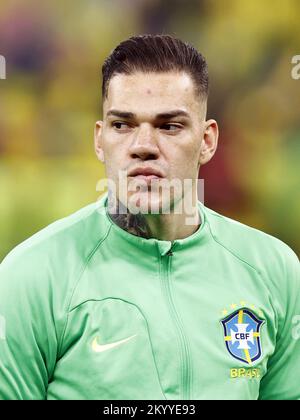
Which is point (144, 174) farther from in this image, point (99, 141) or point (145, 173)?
point (99, 141)

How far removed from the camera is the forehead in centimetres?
224

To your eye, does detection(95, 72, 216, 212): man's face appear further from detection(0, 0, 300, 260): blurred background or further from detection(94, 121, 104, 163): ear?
detection(0, 0, 300, 260): blurred background

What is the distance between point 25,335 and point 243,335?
2.05 ft

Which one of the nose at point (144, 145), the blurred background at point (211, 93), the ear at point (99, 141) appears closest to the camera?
the nose at point (144, 145)

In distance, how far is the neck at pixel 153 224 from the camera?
2309mm

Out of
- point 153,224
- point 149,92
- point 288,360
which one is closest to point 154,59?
point 149,92

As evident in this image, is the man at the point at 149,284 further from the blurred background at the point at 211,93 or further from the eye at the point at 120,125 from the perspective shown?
the blurred background at the point at 211,93

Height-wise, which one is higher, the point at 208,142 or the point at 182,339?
the point at 208,142

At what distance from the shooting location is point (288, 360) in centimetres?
246

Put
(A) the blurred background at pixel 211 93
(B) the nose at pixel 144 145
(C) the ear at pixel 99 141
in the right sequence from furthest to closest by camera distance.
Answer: (A) the blurred background at pixel 211 93
(C) the ear at pixel 99 141
(B) the nose at pixel 144 145

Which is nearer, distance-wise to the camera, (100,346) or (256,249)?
(100,346)

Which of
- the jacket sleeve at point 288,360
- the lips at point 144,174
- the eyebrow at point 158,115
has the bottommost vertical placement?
the jacket sleeve at point 288,360

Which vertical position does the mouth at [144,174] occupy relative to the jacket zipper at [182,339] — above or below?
→ above

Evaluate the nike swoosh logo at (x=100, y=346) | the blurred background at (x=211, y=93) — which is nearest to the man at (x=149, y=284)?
the nike swoosh logo at (x=100, y=346)
